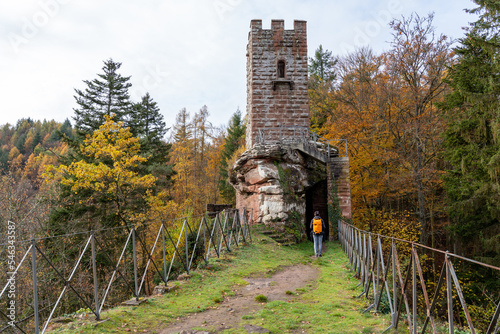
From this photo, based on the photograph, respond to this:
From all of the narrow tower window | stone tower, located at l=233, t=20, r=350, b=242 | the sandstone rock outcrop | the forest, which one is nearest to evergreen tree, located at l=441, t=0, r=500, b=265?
the forest

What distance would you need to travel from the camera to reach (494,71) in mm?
12719

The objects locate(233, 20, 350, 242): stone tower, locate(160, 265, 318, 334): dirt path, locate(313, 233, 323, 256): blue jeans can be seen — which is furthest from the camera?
locate(233, 20, 350, 242): stone tower

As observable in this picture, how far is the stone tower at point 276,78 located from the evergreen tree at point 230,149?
1339 centimetres

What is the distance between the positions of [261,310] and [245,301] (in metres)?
0.72

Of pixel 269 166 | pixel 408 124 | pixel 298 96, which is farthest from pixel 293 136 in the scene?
pixel 408 124

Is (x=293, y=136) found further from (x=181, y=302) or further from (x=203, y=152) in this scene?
(x=203, y=152)

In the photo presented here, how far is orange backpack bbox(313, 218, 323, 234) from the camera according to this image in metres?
11.6

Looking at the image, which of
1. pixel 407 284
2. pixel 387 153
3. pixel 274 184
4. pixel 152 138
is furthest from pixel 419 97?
pixel 152 138

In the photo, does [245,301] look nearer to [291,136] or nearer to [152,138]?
[291,136]

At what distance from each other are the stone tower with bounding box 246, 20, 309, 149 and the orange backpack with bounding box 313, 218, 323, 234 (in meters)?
7.19

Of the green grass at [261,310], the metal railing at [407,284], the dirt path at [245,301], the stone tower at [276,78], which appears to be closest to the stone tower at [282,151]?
the stone tower at [276,78]

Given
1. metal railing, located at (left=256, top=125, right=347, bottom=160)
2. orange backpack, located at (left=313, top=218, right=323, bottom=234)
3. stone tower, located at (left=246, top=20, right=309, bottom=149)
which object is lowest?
orange backpack, located at (left=313, top=218, right=323, bottom=234)

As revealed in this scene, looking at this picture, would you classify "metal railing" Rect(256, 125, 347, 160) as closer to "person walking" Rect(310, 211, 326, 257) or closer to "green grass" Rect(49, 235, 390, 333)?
"person walking" Rect(310, 211, 326, 257)

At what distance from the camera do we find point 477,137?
548 inches
